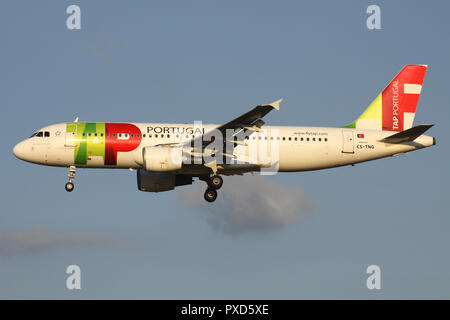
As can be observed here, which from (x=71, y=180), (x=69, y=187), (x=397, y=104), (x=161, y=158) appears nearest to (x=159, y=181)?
(x=161, y=158)

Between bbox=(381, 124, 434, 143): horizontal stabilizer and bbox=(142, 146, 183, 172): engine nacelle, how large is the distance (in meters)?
13.9

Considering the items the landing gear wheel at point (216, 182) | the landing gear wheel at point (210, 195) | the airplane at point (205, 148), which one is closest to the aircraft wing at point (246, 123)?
the airplane at point (205, 148)

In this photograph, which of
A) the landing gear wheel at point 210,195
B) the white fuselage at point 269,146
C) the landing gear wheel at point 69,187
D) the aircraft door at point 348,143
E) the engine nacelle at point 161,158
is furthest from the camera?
the aircraft door at point 348,143

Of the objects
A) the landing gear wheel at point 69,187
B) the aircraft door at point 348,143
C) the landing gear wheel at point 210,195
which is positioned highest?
the aircraft door at point 348,143

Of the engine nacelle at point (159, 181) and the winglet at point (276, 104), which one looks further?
the engine nacelle at point (159, 181)

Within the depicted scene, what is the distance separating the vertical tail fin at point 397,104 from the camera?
192 ft

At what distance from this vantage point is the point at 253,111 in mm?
48188

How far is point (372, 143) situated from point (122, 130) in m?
16.2

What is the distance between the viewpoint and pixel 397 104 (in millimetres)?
59406

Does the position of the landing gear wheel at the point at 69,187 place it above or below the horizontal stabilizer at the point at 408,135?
below

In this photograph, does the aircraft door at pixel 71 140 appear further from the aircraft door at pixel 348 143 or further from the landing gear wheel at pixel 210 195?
the aircraft door at pixel 348 143

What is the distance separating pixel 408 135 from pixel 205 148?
520 inches

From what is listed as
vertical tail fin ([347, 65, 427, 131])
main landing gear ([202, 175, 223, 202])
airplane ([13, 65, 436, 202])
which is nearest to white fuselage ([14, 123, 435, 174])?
airplane ([13, 65, 436, 202])

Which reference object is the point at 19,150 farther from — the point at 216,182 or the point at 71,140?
the point at 216,182
